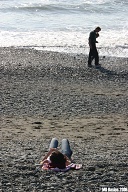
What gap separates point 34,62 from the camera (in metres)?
22.8

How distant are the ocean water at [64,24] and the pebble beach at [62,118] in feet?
10.4

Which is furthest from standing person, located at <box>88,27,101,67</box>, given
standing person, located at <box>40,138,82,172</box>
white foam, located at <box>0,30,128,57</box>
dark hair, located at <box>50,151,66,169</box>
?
dark hair, located at <box>50,151,66,169</box>

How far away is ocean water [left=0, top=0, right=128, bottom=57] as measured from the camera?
2867cm

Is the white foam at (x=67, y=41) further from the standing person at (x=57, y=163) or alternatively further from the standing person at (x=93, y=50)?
the standing person at (x=57, y=163)

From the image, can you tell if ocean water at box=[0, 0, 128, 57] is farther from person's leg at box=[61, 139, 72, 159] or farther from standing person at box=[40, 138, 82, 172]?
standing person at box=[40, 138, 82, 172]

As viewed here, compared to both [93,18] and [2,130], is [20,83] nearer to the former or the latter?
[2,130]

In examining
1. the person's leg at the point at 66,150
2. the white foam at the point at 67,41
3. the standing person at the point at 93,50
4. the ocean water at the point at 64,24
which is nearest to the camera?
the person's leg at the point at 66,150

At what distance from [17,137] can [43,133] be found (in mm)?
719

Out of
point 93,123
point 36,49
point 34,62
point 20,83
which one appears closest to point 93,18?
point 36,49

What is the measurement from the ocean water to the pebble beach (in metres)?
3.17

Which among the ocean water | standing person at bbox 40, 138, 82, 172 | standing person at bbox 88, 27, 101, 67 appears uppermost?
the ocean water

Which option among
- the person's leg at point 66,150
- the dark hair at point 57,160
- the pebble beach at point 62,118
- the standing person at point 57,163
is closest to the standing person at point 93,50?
the pebble beach at point 62,118

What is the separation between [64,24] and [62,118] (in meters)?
22.0

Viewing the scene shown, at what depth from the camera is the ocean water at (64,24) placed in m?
28.7
